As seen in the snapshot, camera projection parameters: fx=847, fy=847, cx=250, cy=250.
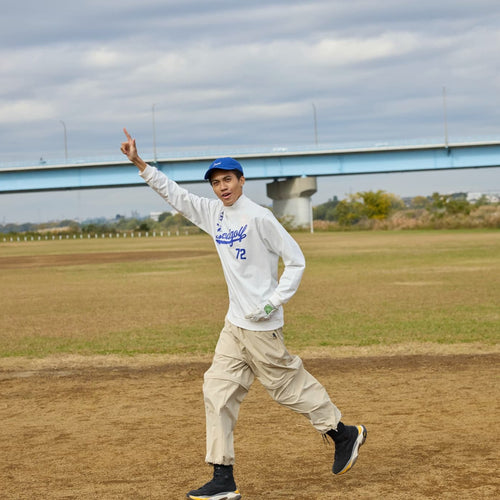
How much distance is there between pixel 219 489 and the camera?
5418mm

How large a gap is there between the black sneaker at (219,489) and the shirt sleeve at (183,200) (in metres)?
1.63

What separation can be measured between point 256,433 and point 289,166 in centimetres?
7135

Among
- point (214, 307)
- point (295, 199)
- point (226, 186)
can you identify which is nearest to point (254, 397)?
point (226, 186)

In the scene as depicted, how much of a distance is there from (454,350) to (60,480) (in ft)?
23.7

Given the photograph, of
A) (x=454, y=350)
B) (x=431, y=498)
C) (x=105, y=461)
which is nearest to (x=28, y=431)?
(x=105, y=461)

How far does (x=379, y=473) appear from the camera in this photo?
237 inches

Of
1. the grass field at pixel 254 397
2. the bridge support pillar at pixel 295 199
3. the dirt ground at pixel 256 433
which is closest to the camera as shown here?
the dirt ground at pixel 256 433

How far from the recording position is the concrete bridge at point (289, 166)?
2906 inches

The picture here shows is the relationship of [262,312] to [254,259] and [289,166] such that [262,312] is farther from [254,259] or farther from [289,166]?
[289,166]

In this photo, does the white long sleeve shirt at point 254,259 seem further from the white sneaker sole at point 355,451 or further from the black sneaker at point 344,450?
the white sneaker sole at point 355,451

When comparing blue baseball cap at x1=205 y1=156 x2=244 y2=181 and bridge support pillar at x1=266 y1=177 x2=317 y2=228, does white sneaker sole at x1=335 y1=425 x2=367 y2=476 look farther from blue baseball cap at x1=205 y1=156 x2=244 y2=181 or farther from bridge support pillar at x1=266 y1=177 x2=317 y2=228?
bridge support pillar at x1=266 y1=177 x2=317 y2=228

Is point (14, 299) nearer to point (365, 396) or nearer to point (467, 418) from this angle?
point (365, 396)

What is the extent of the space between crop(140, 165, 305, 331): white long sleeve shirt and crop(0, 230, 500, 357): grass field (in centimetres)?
691

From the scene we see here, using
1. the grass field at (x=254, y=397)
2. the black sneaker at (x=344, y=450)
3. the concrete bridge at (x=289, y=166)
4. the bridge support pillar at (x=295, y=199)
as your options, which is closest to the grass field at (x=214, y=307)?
the grass field at (x=254, y=397)
